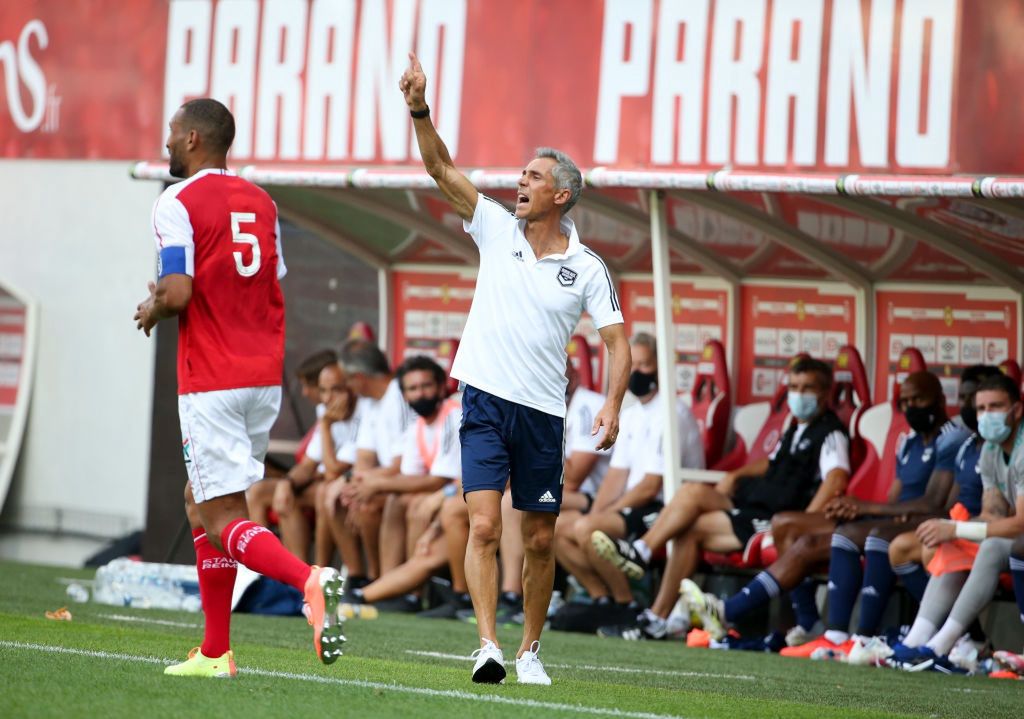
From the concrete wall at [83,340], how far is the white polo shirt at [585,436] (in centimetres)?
480

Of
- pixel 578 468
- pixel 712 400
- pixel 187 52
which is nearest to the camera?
pixel 578 468

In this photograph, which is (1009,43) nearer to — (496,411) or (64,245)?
(496,411)

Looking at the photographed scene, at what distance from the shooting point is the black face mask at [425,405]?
37.1 feet

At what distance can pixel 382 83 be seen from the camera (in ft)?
39.2

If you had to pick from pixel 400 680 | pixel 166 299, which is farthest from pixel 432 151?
pixel 400 680

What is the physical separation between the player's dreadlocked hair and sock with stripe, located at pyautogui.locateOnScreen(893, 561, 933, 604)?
480cm

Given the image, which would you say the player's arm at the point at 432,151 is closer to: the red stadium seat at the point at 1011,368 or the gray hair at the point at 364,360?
the red stadium seat at the point at 1011,368

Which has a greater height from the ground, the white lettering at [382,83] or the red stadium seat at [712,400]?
the white lettering at [382,83]

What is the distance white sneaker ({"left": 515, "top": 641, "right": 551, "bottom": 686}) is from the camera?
6148 millimetres

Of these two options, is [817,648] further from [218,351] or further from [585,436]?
[218,351]

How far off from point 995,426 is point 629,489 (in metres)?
2.59

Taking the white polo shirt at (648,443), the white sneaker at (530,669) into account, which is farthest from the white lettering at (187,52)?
the white sneaker at (530,669)

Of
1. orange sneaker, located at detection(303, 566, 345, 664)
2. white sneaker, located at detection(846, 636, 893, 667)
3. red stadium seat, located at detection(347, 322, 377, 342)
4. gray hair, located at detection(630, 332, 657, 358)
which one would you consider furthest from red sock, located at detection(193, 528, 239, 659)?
red stadium seat, located at detection(347, 322, 377, 342)

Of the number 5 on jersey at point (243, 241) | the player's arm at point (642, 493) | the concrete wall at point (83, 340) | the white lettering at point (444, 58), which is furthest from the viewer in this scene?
the concrete wall at point (83, 340)
